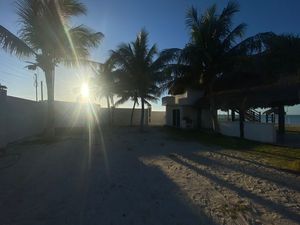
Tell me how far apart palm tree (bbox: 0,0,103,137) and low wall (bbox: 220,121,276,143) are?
9.34 meters

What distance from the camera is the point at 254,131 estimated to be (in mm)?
14188

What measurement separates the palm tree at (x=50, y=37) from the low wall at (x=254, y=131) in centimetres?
934

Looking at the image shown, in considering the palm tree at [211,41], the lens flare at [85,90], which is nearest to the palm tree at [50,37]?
the palm tree at [211,41]

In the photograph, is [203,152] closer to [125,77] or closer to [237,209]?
[237,209]

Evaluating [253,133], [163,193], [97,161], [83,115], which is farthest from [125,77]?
[163,193]

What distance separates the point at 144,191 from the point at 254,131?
10.5 m

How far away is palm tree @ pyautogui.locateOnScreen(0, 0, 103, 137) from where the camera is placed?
11617 millimetres

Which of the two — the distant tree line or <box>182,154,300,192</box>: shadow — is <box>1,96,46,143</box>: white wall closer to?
the distant tree line

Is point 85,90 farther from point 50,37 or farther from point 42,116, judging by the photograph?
point 50,37

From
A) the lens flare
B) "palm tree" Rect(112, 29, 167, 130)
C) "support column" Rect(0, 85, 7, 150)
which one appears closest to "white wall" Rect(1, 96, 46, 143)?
"support column" Rect(0, 85, 7, 150)

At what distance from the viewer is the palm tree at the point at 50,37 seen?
11617 mm

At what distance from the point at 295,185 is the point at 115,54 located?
51.3 feet

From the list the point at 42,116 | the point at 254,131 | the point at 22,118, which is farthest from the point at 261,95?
the point at 42,116

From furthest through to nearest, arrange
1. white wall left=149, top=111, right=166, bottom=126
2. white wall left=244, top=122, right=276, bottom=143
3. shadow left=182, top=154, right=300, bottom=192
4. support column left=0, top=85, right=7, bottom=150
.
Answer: white wall left=149, top=111, right=166, bottom=126
white wall left=244, top=122, right=276, bottom=143
support column left=0, top=85, right=7, bottom=150
shadow left=182, top=154, right=300, bottom=192
